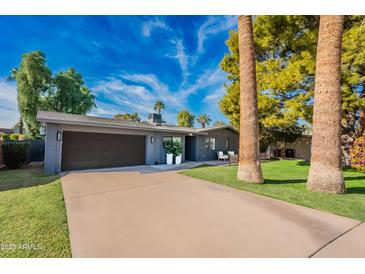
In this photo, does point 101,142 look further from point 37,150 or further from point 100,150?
point 37,150

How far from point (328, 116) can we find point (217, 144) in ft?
35.0

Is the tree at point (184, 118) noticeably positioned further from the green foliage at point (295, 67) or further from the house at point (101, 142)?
the green foliage at point (295, 67)

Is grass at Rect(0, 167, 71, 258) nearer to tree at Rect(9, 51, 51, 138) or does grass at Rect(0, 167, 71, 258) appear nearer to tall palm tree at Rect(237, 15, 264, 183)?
tall palm tree at Rect(237, 15, 264, 183)

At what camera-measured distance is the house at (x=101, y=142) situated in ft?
27.4

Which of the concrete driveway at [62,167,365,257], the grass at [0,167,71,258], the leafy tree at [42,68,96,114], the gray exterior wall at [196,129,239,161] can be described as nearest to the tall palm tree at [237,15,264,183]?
the concrete driveway at [62,167,365,257]

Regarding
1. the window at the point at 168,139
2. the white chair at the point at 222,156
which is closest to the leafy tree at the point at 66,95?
the window at the point at 168,139

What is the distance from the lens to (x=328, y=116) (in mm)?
5430

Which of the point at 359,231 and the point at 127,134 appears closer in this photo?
the point at 359,231

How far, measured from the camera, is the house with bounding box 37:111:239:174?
8359 mm

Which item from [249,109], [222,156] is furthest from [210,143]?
[249,109]

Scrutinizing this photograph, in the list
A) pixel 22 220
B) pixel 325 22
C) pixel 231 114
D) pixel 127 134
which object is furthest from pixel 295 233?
pixel 231 114

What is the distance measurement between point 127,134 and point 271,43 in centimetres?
1160
